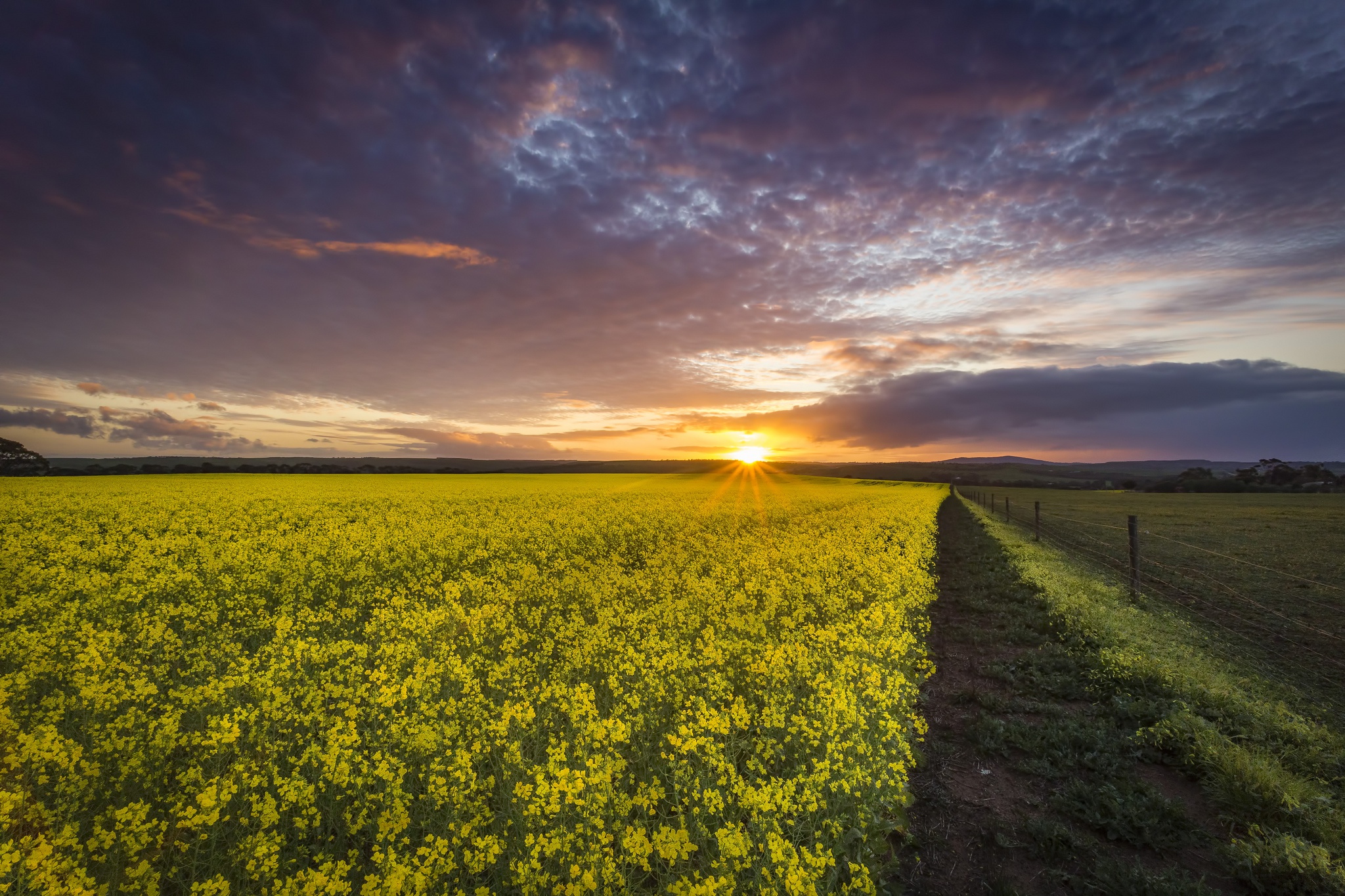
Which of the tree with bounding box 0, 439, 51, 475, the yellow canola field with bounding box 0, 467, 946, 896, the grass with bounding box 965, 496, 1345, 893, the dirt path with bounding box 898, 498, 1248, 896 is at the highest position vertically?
the tree with bounding box 0, 439, 51, 475

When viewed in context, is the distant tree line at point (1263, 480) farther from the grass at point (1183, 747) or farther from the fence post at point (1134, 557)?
the grass at point (1183, 747)

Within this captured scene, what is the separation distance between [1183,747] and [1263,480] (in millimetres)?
105708

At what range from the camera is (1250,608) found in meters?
12.9

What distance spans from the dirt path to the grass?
3cm

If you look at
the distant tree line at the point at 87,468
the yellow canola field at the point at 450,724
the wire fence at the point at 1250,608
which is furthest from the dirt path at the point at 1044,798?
the distant tree line at the point at 87,468

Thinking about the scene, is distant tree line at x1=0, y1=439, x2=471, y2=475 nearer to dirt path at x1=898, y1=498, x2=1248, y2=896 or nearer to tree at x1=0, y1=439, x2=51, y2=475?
tree at x1=0, y1=439, x2=51, y2=475

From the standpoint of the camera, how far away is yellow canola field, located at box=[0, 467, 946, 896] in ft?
13.0

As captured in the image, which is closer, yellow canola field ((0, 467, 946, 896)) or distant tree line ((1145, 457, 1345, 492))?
yellow canola field ((0, 467, 946, 896))

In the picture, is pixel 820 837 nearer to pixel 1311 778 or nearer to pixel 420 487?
pixel 1311 778

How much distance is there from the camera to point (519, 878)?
11.4ft

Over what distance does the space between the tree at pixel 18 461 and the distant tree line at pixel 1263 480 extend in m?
135

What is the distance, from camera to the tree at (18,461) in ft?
181

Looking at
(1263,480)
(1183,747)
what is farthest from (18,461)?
(1263,480)

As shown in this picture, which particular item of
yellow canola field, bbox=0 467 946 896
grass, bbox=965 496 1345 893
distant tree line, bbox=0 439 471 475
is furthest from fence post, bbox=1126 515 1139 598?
distant tree line, bbox=0 439 471 475
